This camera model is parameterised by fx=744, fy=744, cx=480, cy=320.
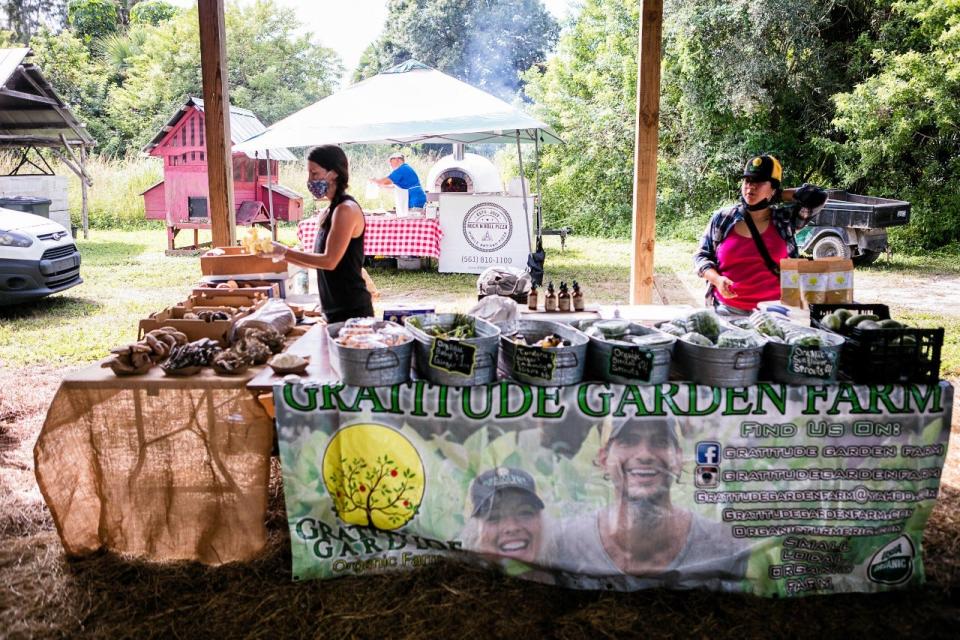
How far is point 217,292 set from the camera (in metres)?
4.18

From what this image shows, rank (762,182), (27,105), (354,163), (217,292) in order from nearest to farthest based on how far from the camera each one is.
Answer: (762,182)
(217,292)
(27,105)
(354,163)

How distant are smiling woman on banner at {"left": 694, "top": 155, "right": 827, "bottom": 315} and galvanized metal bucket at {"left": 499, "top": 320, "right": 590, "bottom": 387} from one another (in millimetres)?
1446

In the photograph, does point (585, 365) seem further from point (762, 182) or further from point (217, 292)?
point (217, 292)

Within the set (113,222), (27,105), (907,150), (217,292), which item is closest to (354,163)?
(113,222)

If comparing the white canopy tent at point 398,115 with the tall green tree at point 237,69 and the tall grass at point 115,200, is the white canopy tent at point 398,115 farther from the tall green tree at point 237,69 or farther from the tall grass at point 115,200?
the tall green tree at point 237,69

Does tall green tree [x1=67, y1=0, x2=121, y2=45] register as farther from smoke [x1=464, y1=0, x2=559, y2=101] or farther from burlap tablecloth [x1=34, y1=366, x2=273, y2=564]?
burlap tablecloth [x1=34, y1=366, x2=273, y2=564]

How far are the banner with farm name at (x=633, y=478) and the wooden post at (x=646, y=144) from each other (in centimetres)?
282

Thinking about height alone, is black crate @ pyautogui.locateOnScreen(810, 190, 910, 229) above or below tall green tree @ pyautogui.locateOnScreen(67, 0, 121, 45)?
below

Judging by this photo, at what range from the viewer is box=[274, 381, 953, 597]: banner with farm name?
266 cm

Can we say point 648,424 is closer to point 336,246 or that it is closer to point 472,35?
point 336,246

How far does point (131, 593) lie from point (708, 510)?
2.16 metres

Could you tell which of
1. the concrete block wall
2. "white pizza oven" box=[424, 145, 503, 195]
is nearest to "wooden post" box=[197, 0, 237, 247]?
"white pizza oven" box=[424, 145, 503, 195]

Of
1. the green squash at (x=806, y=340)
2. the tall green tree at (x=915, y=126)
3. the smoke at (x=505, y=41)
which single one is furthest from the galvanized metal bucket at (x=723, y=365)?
the smoke at (x=505, y=41)

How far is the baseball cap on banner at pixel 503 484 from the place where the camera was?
2.73 metres
